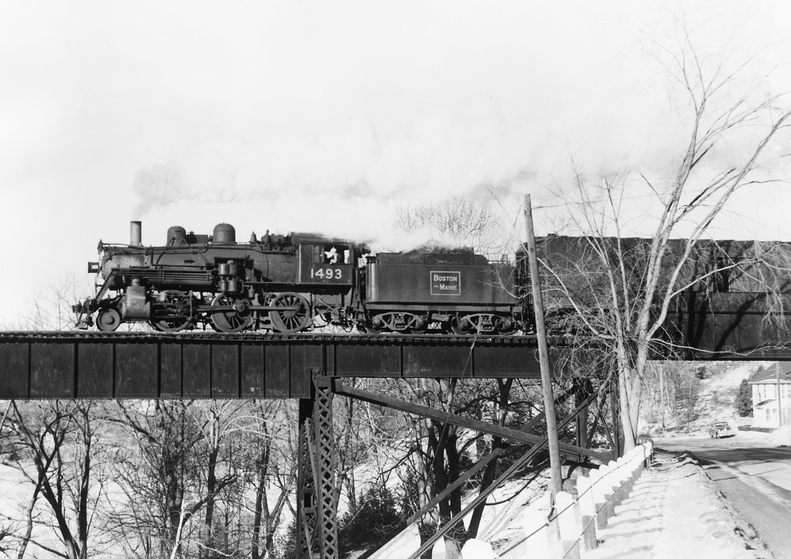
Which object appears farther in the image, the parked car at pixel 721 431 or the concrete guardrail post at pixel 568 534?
the parked car at pixel 721 431

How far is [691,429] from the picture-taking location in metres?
58.4

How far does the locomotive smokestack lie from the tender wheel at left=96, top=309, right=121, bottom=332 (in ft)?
7.20

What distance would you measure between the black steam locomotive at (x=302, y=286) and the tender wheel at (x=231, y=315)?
0.03 m

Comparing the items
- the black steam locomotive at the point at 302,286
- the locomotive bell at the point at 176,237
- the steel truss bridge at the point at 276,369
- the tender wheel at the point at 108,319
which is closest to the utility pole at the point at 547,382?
the steel truss bridge at the point at 276,369

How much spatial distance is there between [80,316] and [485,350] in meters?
10.5

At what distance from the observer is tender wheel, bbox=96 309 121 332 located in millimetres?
19141

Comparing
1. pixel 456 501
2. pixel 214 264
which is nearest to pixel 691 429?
pixel 456 501

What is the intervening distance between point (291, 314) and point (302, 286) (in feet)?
2.77

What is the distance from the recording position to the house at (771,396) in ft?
169

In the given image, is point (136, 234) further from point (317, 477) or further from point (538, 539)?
point (538, 539)

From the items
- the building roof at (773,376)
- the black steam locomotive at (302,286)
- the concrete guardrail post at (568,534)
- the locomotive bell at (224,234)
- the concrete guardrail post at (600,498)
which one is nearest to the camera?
the concrete guardrail post at (568,534)

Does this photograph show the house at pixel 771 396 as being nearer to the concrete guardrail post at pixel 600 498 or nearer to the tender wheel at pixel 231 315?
the tender wheel at pixel 231 315

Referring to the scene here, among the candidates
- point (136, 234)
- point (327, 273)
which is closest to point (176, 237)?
point (136, 234)

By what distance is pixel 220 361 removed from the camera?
54.1ft
